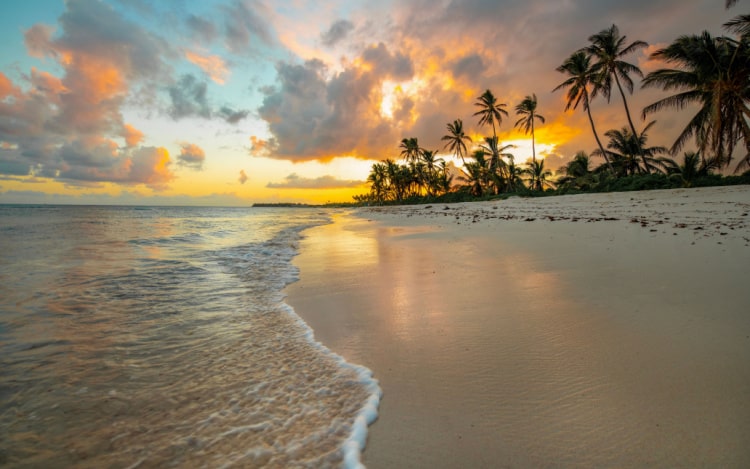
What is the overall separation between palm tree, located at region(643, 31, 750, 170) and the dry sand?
18219mm

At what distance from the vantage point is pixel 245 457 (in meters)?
1.66

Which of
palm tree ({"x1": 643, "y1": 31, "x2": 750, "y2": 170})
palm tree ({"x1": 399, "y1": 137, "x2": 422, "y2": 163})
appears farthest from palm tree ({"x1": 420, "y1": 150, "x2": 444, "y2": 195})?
palm tree ({"x1": 643, "y1": 31, "x2": 750, "y2": 170})

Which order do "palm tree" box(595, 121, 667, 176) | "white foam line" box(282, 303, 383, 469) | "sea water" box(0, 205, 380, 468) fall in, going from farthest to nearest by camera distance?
"palm tree" box(595, 121, 667, 176), "sea water" box(0, 205, 380, 468), "white foam line" box(282, 303, 383, 469)

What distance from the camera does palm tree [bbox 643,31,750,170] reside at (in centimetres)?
1714

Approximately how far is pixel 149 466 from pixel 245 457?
0.46 metres

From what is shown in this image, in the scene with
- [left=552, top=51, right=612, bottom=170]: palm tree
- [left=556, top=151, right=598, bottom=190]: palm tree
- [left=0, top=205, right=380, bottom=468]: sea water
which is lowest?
[left=0, top=205, right=380, bottom=468]: sea water

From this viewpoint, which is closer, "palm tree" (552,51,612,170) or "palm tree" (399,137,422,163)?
"palm tree" (552,51,612,170)

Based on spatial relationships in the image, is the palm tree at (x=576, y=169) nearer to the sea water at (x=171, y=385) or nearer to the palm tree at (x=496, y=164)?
the palm tree at (x=496, y=164)

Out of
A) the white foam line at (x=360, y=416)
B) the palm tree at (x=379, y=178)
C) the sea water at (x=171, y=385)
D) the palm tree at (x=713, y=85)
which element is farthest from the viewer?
the palm tree at (x=379, y=178)

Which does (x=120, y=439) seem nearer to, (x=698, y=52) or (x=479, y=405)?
(x=479, y=405)

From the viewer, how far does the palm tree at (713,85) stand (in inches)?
675

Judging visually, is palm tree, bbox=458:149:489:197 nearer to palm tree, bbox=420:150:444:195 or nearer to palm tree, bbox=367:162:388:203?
palm tree, bbox=420:150:444:195

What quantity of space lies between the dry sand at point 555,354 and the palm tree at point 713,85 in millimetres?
18219

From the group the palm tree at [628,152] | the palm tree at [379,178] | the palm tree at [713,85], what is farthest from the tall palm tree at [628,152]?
the palm tree at [379,178]
